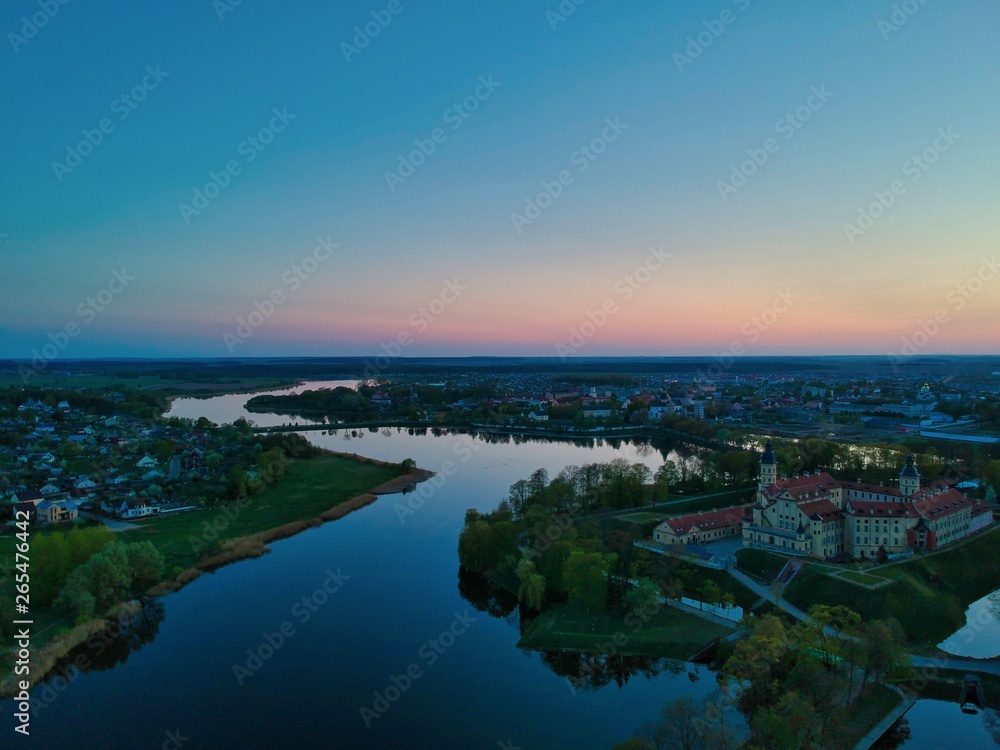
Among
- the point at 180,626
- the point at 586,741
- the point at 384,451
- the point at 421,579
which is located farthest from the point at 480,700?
the point at 384,451

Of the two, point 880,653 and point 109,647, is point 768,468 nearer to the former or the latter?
point 880,653

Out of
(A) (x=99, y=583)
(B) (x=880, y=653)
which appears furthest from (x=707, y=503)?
(A) (x=99, y=583)

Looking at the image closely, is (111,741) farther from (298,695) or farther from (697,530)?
(697,530)

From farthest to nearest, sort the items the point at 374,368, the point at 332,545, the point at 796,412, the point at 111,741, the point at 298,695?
the point at 374,368, the point at 796,412, the point at 332,545, the point at 298,695, the point at 111,741

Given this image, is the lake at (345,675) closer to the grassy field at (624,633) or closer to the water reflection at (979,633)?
the grassy field at (624,633)

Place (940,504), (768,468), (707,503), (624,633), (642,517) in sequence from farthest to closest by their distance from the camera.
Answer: (707,503)
(642,517)
(768,468)
(940,504)
(624,633)

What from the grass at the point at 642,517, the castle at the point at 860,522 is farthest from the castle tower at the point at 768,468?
the grass at the point at 642,517

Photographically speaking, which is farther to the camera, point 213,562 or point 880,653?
point 213,562
